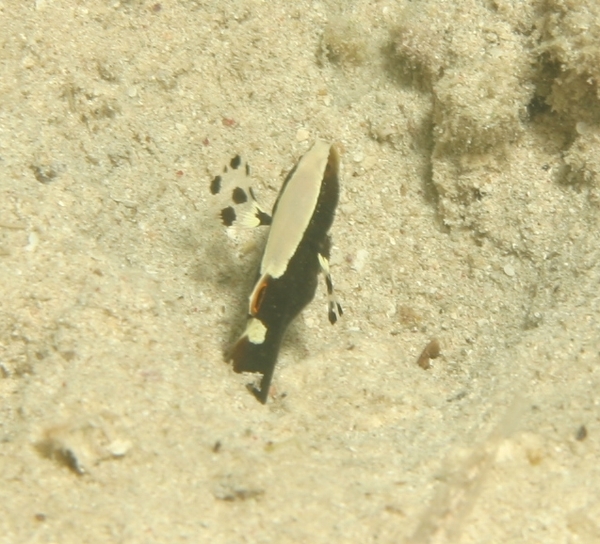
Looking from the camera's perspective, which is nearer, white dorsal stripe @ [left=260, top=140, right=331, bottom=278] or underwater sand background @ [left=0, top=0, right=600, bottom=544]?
underwater sand background @ [left=0, top=0, right=600, bottom=544]

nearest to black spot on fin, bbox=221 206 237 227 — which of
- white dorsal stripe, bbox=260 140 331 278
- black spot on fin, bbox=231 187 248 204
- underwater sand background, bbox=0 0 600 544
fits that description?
black spot on fin, bbox=231 187 248 204

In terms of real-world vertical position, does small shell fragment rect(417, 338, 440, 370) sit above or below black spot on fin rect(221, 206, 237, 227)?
below

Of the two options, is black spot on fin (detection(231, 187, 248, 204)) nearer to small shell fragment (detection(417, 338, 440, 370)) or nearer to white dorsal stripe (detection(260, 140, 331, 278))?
white dorsal stripe (detection(260, 140, 331, 278))

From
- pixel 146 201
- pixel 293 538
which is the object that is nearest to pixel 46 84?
pixel 146 201

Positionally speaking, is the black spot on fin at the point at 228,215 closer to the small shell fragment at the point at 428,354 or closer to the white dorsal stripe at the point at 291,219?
the white dorsal stripe at the point at 291,219

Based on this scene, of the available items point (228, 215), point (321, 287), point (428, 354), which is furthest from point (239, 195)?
point (428, 354)

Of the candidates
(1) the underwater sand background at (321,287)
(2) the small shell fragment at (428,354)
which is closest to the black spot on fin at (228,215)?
(1) the underwater sand background at (321,287)
